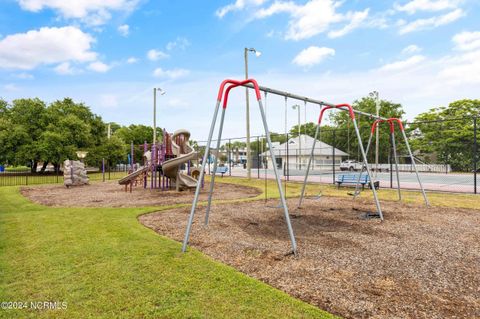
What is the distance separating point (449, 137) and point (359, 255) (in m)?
38.9

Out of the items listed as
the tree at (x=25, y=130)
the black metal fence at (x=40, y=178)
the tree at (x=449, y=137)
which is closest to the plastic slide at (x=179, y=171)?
the black metal fence at (x=40, y=178)

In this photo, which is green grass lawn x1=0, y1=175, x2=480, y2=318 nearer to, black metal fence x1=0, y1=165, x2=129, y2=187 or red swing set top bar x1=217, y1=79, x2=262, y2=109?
red swing set top bar x1=217, y1=79, x2=262, y2=109

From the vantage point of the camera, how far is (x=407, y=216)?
25.8 ft

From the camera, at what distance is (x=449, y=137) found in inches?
1396

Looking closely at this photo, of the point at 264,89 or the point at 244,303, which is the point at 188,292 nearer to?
the point at 244,303

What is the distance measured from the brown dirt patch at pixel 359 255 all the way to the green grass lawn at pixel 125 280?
424mm

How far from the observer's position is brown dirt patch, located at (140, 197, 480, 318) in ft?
10.6

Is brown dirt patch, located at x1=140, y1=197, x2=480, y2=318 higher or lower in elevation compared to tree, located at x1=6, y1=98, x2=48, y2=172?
lower

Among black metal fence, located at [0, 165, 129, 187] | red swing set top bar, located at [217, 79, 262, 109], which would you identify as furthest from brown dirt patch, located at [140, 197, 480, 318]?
black metal fence, located at [0, 165, 129, 187]

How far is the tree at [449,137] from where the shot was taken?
28258 mm

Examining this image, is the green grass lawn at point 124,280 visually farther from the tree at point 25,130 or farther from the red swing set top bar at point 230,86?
the tree at point 25,130

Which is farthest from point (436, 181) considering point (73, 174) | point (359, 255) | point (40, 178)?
point (40, 178)

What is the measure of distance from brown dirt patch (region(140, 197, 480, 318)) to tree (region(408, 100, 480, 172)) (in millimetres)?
17780

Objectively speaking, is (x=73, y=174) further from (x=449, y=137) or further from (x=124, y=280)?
(x=449, y=137)
